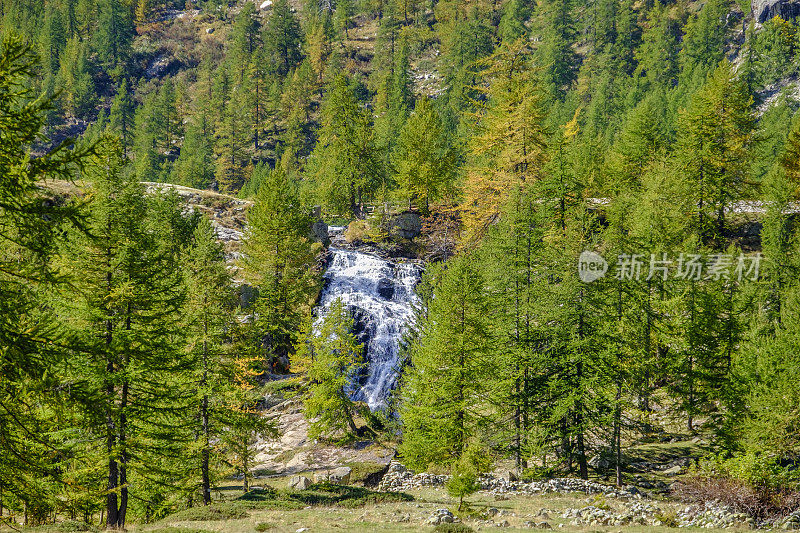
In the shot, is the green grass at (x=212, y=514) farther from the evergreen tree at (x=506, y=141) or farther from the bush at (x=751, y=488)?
the evergreen tree at (x=506, y=141)

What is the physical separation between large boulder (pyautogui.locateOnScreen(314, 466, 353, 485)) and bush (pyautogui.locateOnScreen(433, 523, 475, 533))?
1241 cm

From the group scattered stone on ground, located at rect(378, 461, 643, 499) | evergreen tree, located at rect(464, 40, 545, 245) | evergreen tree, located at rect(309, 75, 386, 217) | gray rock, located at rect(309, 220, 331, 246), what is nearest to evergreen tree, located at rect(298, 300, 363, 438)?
scattered stone on ground, located at rect(378, 461, 643, 499)

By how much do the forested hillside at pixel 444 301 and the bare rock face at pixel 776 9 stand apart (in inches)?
825

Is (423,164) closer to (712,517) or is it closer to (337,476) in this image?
(337,476)

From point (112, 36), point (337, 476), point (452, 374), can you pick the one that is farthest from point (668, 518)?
point (112, 36)

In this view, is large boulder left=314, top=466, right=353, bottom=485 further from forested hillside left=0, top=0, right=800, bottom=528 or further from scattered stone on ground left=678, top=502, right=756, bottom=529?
scattered stone on ground left=678, top=502, right=756, bottom=529

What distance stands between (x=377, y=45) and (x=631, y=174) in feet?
284

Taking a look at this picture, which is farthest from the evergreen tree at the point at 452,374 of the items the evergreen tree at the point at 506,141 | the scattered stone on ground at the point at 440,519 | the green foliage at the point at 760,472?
the evergreen tree at the point at 506,141

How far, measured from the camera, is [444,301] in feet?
88.9

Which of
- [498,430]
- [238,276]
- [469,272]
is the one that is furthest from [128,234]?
[238,276]

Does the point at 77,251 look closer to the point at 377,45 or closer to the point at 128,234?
the point at 128,234

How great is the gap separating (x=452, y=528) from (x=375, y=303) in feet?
92.6

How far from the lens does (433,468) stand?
30.9 metres

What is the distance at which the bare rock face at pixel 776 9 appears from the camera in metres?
89.3
